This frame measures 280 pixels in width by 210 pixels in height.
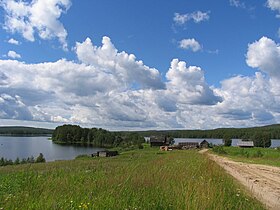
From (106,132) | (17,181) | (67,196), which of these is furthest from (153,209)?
(106,132)

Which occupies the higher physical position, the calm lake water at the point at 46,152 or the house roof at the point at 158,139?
the house roof at the point at 158,139

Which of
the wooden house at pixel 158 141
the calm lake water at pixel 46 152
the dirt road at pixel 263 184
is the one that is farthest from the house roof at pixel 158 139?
the dirt road at pixel 263 184

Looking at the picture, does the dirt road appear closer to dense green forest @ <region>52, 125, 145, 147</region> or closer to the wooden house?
the wooden house

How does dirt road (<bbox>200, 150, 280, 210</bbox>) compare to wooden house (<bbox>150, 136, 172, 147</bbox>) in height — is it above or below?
below

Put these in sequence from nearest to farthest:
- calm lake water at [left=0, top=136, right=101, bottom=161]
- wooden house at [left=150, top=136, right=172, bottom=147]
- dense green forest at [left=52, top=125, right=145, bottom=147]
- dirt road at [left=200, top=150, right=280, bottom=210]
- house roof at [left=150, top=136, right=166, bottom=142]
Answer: dirt road at [left=200, top=150, right=280, bottom=210] → calm lake water at [left=0, top=136, right=101, bottom=161] → wooden house at [left=150, top=136, right=172, bottom=147] → house roof at [left=150, top=136, right=166, bottom=142] → dense green forest at [left=52, top=125, right=145, bottom=147]

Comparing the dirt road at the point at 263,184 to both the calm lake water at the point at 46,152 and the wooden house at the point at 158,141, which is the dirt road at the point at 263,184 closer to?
the calm lake water at the point at 46,152

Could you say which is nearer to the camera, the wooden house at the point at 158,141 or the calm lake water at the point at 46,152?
the calm lake water at the point at 46,152

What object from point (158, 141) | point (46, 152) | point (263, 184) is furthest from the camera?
point (158, 141)

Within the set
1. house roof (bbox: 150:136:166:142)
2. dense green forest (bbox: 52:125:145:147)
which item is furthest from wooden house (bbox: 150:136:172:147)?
dense green forest (bbox: 52:125:145:147)

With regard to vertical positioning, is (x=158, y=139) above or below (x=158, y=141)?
above

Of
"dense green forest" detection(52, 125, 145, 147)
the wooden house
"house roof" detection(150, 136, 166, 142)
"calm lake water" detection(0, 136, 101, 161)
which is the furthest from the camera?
"dense green forest" detection(52, 125, 145, 147)

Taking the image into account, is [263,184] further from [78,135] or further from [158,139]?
[78,135]

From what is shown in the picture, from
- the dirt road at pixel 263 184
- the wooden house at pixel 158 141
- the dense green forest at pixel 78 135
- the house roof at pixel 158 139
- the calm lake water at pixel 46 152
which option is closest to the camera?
the dirt road at pixel 263 184

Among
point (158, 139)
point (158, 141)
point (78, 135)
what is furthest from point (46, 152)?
point (78, 135)
